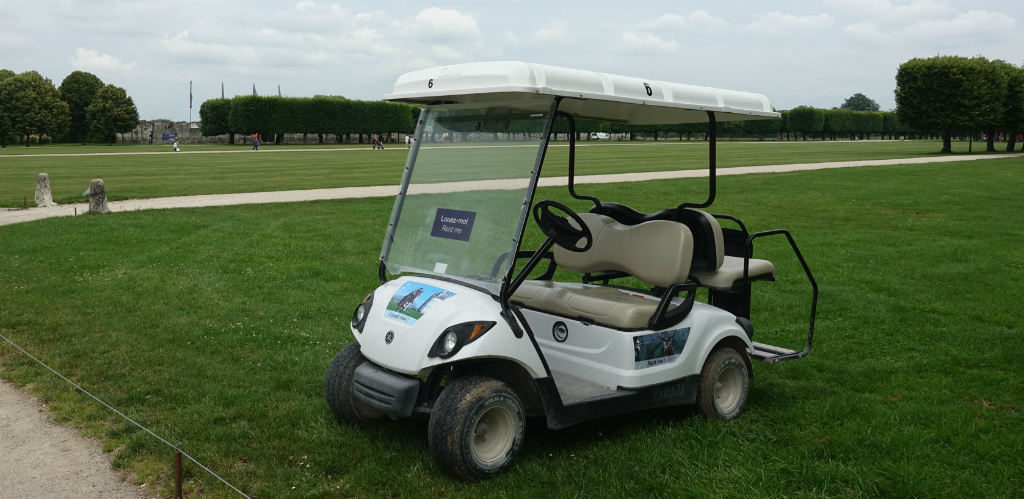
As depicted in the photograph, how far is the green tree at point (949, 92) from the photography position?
41.6 meters

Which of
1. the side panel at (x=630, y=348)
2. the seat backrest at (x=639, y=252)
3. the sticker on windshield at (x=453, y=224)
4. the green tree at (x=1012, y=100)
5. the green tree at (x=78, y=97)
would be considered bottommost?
the side panel at (x=630, y=348)

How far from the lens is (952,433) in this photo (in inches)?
185

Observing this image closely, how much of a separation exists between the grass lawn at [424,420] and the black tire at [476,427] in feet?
0.36

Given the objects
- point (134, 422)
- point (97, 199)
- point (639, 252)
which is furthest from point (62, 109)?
point (639, 252)

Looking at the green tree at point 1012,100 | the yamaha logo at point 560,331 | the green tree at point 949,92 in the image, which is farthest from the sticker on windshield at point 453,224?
the green tree at point 1012,100

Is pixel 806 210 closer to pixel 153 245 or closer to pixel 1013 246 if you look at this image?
pixel 1013 246

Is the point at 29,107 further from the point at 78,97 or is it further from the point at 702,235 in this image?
the point at 702,235

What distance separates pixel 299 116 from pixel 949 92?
47733mm

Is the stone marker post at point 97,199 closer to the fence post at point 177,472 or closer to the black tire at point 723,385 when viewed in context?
the fence post at point 177,472

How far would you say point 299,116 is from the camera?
68.0m

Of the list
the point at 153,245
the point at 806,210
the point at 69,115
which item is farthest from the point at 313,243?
the point at 69,115

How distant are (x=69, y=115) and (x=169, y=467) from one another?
85021 millimetres

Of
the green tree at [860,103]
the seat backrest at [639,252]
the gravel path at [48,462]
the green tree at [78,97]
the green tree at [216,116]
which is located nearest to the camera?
the gravel path at [48,462]

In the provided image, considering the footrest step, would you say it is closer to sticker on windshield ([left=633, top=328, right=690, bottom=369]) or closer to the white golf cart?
the white golf cart
